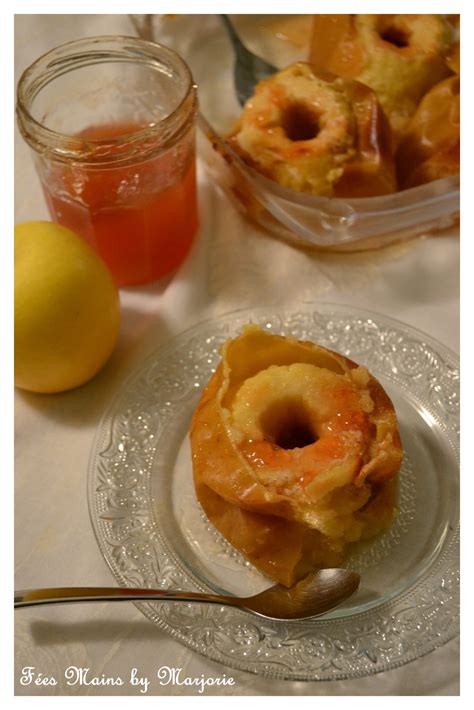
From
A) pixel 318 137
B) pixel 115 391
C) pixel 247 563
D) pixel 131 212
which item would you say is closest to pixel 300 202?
pixel 318 137

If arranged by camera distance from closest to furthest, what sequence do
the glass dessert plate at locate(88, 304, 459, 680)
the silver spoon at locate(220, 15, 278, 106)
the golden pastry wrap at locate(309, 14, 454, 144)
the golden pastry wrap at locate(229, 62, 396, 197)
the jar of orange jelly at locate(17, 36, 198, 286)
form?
the glass dessert plate at locate(88, 304, 459, 680)
the jar of orange jelly at locate(17, 36, 198, 286)
the golden pastry wrap at locate(229, 62, 396, 197)
the golden pastry wrap at locate(309, 14, 454, 144)
the silver spoon at locate(220, 15, 278, 106)

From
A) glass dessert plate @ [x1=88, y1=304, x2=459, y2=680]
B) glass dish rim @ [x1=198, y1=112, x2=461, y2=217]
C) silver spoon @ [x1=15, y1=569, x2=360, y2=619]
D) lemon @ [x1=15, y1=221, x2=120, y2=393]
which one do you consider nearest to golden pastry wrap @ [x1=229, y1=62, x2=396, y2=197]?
glass dish rim @ [x1=198, y1=112, x2=461, y2=217]

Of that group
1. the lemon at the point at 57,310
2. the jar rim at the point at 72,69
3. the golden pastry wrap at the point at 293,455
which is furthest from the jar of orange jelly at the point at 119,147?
the golden pastry wrap at the point at 293,455

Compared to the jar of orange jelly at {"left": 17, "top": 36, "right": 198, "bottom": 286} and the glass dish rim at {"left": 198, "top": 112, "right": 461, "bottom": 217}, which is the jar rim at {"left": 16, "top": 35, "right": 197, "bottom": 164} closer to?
the jar of orange jelly at {"left": 17, "top": 36, "right": 198, "bottom": 286}

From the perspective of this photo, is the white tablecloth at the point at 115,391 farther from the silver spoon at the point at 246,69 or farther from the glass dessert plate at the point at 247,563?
the silver spoon at the point at 246,69

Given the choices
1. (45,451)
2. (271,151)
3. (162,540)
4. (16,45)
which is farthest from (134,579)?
(16,45)

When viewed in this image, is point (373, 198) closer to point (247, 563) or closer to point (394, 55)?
point (394, 55)

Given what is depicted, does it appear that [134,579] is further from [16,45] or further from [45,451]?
[16,45]

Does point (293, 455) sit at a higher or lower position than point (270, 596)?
higher
